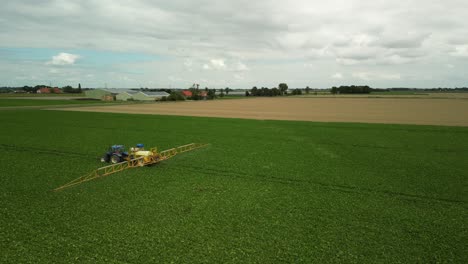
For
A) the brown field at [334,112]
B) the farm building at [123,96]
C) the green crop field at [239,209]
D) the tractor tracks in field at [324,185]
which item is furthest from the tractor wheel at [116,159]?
the farm building at [123,96]

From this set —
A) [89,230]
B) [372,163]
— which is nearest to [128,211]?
[89,230]

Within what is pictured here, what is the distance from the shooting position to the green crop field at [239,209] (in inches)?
371

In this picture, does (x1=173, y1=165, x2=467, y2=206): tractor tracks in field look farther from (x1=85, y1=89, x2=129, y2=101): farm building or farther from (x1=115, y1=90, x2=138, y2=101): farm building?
(x1=85, y1=89, x2=129, y2=101): farm building

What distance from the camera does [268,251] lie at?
31.2 ft

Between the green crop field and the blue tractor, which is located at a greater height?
the blue tractor

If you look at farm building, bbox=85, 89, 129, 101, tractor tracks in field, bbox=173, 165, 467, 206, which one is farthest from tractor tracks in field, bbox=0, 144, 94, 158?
farm building, bbox=85, 89, 129, 101

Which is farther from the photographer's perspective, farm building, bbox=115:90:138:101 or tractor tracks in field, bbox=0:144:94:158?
farm building, bbox=115:90:138:101

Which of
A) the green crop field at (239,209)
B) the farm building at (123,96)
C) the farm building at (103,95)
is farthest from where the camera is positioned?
the farm building at (123,96)

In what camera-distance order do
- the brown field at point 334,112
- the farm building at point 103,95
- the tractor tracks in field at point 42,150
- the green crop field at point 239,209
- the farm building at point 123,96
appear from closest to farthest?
the green crop field at point 239,209 < the tractor tracks in field at point 42,150 < the brown field at point 334,112 < the farm building at point 103,95 < the farm building at point 123,96

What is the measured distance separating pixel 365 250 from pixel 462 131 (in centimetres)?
4012

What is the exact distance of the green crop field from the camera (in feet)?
30.9

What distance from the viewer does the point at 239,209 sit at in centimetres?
1276

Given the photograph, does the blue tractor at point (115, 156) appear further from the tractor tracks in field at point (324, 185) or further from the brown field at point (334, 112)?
the brown field at point (334, 112)

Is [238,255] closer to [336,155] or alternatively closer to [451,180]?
[451,180]
